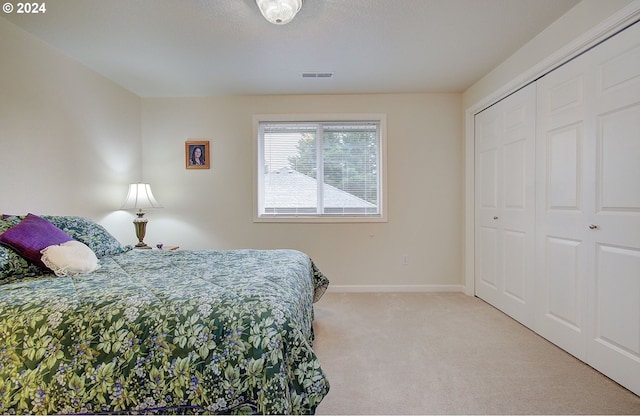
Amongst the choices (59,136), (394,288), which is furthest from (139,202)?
(394,288)

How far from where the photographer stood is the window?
11.5 ft

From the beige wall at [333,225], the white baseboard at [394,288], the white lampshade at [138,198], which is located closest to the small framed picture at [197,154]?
the beige wall at [333,225]

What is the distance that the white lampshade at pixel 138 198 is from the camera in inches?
117

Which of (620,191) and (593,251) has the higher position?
(620,191)

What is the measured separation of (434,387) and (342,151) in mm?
2652

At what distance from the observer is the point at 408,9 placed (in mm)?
1907

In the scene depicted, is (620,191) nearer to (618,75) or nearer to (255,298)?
(618,75)

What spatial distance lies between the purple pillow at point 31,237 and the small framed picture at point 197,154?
1.81 meters

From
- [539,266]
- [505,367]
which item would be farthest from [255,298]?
[539,266]

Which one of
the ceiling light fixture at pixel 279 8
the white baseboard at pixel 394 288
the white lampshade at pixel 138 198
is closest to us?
the ceiling light fixture at pixel 279 8

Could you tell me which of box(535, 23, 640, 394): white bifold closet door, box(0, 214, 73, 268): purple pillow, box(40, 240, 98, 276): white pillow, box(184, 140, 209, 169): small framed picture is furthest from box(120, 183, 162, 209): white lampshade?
box(535, 23, 640, 394): white bifold closet door

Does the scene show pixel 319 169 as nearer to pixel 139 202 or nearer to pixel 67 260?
pixel 139 202

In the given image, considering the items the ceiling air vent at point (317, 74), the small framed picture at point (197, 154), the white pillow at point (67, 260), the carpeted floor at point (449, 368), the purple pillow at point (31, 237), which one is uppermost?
the ceiling air vent at point (317, 74)

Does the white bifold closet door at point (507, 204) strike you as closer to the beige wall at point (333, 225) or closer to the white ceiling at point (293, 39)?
the beige wall at point (333, 225)
